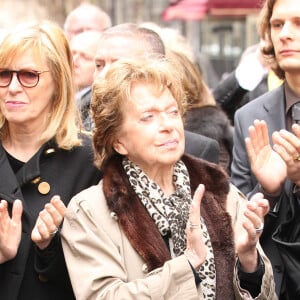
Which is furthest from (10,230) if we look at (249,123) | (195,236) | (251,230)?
(249,123)

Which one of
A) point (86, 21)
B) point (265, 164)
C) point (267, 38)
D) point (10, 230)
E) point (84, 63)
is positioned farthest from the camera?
point (86, 21)

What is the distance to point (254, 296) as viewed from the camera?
402 centimetres

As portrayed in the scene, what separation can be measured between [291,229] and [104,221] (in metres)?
0.96

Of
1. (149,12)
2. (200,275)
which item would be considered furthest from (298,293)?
(149,12)

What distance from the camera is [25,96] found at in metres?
4.43

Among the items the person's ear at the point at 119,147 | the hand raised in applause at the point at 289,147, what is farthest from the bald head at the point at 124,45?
the hand raised in applause at the point at 289,147

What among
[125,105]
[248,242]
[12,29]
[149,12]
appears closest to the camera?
[248,242]

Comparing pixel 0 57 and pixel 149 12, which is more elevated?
pixel 0 57

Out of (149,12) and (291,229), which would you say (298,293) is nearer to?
(291,229)

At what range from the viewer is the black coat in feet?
13.9

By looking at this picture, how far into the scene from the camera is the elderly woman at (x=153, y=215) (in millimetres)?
3867

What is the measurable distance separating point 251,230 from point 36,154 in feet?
3.90

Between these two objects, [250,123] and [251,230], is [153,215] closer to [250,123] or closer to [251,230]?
[251,230]

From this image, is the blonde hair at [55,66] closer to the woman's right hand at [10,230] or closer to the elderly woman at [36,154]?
the elderly woman at [36,154]
